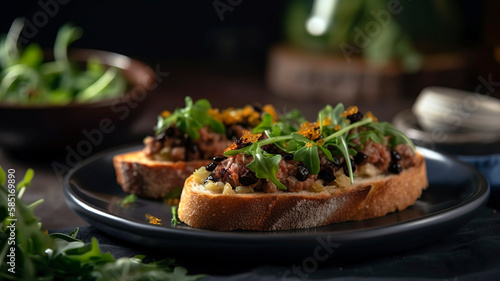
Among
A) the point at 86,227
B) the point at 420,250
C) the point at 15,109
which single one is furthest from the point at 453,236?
the point at 15,109

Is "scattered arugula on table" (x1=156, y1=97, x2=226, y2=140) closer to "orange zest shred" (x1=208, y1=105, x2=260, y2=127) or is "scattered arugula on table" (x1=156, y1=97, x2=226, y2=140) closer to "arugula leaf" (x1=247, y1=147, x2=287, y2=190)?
"orange zest shred" (x1=208, y1=105, x2=260, y2=127)

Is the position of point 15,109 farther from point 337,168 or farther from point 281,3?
point 281,3

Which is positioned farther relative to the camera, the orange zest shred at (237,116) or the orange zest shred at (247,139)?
the orange zest shred at (237,116)

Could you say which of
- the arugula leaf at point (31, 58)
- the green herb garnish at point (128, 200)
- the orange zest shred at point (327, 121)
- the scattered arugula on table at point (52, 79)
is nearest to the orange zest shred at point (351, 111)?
the orange zest shred at point (327, 121)

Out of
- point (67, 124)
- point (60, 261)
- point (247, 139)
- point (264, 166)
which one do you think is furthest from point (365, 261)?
point (67, 124)

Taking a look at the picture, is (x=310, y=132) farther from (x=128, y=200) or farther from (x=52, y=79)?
(x=52, y=79)

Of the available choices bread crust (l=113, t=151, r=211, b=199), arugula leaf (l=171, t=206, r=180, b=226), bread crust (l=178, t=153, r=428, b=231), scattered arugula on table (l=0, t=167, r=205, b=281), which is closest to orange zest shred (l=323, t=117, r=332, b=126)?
bread crust (l=178, t=153, r=428, b=231)

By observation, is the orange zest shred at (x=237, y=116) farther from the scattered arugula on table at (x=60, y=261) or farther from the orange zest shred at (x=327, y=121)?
the scattered arugula on table at (x=60, y=261)
